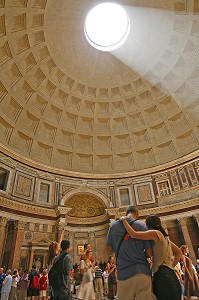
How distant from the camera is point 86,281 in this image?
20.3 feet

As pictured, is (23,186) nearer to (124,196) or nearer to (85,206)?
(85,206)

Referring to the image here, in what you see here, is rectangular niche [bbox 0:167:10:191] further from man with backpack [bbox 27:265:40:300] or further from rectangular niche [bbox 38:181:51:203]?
man with backpack [bbox 27:265:40:300]

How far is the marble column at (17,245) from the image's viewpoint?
14670 mm

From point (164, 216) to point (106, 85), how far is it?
47.1 ft

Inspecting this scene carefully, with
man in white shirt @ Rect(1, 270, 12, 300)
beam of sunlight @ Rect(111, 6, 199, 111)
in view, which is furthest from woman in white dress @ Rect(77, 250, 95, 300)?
beam of sunlight @ Rect(111, 6, 199, 111)

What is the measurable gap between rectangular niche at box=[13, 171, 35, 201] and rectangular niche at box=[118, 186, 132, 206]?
8577 millimetres

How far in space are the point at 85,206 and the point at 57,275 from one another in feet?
57.9

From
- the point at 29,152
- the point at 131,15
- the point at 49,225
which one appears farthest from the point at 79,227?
the point at 131,15

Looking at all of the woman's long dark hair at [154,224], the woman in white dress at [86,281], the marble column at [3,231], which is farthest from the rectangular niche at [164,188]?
the woman's long dark hair at [154,224]

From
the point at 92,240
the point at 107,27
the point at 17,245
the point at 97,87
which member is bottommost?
the point at 17,245

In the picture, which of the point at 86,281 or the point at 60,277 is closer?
the point at 60,277

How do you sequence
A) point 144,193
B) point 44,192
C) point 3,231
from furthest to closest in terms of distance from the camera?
point 144,193
point 44,192
point 3,231

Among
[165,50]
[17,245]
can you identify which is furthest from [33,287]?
[165,50]

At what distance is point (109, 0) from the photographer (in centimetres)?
1791
